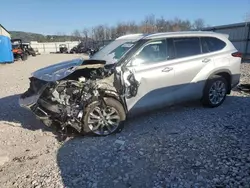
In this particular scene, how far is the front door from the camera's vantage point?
4781 mm

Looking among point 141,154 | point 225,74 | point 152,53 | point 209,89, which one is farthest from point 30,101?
point 225,74

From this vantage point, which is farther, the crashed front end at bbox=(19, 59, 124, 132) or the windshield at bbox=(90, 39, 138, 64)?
the windshield at bbox=(90, 39, 138, 64)

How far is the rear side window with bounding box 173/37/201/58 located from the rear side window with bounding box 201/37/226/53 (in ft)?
0.46

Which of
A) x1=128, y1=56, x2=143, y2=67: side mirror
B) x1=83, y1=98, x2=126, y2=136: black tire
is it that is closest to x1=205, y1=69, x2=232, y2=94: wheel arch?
x1=128, y1=56, x2=143, y2=67: side mirror

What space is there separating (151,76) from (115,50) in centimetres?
109

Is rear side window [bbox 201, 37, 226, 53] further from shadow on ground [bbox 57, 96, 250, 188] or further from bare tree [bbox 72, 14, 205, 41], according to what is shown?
bare tree [bbox 72, 14, 205, 41]

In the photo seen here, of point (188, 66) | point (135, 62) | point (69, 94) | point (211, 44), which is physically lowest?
point (69, 94)

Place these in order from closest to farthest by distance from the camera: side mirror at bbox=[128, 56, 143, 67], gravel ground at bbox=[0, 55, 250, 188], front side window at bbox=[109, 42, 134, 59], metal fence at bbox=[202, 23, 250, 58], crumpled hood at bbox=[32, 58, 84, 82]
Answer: gravel ground at bbox=[0, 55, 250, 188], crumpled hood at bbox=[32, 58, 84, 82], side mirror at bbox=[128, 56, 143, 67], front side window at bbox=[109, 42, 134, 59], metal fence at bbox=[202, 23, 250, 58]

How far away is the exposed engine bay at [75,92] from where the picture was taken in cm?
446

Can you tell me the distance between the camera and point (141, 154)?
3928mm

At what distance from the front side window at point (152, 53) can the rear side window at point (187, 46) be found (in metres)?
0.32

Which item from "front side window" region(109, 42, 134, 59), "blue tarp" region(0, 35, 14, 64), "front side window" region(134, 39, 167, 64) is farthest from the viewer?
"blue tarp" region(0, 35, 14, 64)

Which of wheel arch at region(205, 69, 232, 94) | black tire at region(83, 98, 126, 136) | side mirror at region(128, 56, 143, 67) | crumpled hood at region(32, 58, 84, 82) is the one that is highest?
side mirror at region(128, 56, 143, 67)

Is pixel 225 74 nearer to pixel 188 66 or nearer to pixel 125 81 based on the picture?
pixel 188 66
